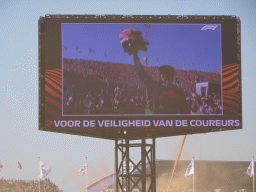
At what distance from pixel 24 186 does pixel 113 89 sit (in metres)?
37.7

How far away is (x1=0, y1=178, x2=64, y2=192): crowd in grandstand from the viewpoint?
6126cm

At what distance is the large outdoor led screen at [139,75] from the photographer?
26.8 metres

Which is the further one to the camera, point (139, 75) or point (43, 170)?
point (43, 170)

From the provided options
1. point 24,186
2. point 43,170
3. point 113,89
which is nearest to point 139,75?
point 113,89

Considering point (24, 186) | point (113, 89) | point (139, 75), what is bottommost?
point (24, 186)

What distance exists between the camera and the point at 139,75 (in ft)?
88.5

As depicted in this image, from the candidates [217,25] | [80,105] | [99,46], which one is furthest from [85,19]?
[217,25]

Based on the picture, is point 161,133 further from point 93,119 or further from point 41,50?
point 41,50

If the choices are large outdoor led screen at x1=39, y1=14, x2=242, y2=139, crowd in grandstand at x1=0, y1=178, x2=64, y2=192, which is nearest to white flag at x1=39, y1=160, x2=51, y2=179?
crowd in grandstand at x1=0, y1=178, x2=64, y2=192

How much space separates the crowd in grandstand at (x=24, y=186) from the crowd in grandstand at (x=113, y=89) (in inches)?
1400

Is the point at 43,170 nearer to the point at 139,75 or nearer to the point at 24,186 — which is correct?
the point at 24,186

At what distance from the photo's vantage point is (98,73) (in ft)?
88.3

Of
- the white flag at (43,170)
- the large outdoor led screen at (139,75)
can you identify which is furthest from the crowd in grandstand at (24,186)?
the large outdoor led screen at (139,75)

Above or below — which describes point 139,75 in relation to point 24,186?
above
